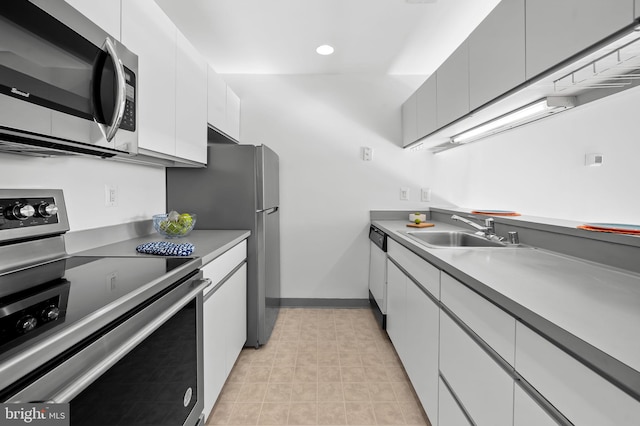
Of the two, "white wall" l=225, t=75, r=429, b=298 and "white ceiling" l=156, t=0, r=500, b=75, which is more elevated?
"white ceiling" l=156, t=0, r=500, b=75

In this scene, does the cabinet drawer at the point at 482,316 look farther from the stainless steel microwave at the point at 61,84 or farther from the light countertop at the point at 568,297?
the stainless steel microwave at the point at 61,84

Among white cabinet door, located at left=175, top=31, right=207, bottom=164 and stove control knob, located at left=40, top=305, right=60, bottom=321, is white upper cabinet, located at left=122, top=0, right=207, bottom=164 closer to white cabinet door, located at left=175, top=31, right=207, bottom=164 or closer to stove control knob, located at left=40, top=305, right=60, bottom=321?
white cabinet door, located at left=175, top=31, right=207, bottom=164

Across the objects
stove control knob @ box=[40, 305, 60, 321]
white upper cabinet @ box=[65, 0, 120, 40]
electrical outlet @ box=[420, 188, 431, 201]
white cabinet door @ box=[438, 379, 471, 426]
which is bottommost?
white cabinet door @ box=[438, 379, 471, 426]

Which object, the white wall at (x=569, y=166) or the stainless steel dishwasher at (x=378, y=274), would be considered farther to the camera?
the stainless steel dishwasher at (x=378, y=274)

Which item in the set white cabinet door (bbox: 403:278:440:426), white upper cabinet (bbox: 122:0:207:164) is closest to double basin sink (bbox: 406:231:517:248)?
white cabinet door (bbox: 403:278:440:426)

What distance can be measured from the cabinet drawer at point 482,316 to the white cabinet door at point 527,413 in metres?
0.08

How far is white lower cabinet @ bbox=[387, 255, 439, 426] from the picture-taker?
141 cm

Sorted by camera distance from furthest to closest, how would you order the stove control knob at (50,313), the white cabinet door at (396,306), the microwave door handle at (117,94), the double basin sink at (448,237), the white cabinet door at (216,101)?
the white cabinet door at (216,101), the double basin sink at (448,237), the white cabinet door at (396,306), the microwave door handle at (117,94), the stove control knob at (50,313)

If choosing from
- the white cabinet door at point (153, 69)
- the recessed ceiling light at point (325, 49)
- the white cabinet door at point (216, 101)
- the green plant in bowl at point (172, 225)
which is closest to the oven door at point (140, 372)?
the green plant in bowl at point (172, 225)

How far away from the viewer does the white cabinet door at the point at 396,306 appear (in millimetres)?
1946

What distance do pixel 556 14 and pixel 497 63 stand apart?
367mm

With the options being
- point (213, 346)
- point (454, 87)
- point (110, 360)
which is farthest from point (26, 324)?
point (454, 87)

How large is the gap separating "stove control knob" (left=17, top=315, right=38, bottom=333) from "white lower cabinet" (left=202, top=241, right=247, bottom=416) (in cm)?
75

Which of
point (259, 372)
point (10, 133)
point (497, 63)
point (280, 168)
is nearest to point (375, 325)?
point (259, 372)
